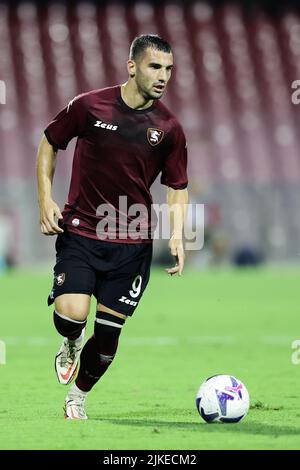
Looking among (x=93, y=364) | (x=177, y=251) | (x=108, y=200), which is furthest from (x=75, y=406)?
(x=108, y=200)

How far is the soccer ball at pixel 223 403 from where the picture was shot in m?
5.60

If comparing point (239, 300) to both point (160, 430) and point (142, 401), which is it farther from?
point (160, 430)

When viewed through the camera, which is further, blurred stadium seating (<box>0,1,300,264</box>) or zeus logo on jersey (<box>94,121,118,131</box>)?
blurred stadium seating (<box>0,1,300,264</box>)

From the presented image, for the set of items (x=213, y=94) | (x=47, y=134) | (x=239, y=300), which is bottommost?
(x=239, y=300)

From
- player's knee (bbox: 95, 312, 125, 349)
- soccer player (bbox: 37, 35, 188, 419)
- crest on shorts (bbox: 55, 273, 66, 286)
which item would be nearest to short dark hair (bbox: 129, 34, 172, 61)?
soccer player (bbox: 37, 35, 188, 419)

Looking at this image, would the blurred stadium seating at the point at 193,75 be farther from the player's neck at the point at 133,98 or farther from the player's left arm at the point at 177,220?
the player's neck at the point at 133,98

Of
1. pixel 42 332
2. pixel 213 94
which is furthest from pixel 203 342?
pixel 213 94

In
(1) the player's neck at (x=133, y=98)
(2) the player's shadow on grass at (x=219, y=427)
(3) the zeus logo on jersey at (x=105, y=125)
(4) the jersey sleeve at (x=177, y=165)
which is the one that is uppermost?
(1) the player's neck at (x=133, y=98)

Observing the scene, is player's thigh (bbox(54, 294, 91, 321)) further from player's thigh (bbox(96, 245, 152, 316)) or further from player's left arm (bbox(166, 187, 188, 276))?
player's left arm (bbox(166, 187, 188, 276))

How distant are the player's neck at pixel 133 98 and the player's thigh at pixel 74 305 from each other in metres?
1.12

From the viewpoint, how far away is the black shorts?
19.2 feet

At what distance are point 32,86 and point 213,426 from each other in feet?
79.5

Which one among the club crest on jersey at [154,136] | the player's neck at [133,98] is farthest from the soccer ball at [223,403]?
the player's neck at [133,98]
